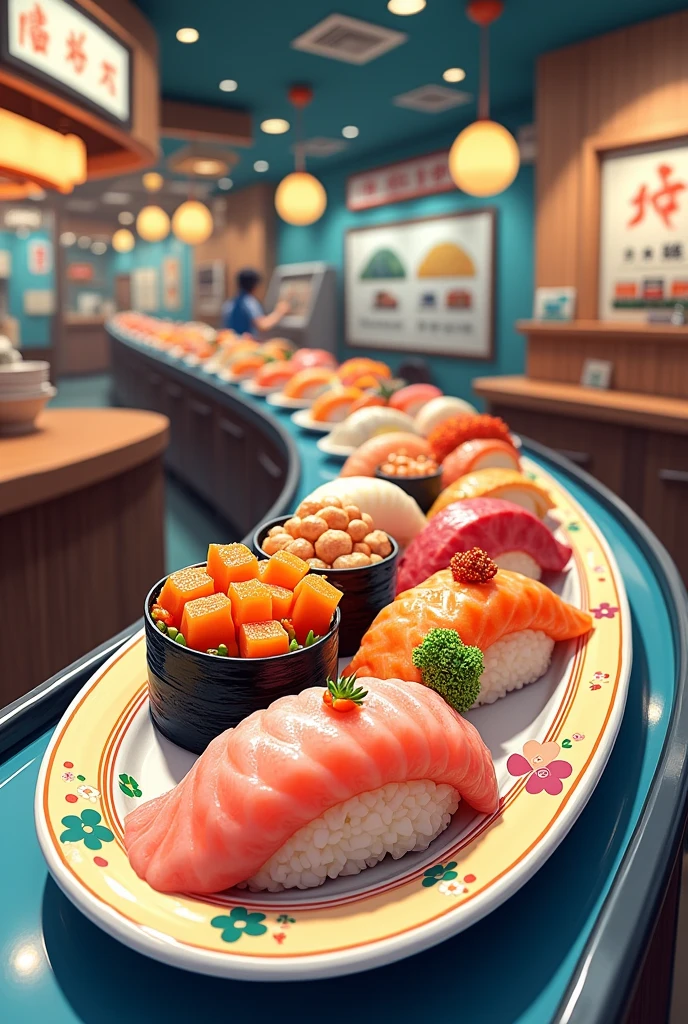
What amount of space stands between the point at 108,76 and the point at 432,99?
3557mm

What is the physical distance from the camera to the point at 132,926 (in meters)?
0.58

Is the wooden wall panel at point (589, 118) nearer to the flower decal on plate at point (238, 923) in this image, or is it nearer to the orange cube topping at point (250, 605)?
the orange cube topping at point (250, 605)

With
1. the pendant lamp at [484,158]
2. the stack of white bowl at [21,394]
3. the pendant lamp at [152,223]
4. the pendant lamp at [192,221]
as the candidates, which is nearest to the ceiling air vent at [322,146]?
the pendant lamp at [192,221]

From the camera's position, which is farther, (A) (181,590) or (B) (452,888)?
(A) (181,590)

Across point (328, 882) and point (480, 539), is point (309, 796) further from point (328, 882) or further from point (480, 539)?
point (480, 539)


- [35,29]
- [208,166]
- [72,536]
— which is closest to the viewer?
[72,536]

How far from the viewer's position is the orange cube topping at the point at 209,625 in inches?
31.8

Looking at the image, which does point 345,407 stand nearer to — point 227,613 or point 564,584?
point 564,584

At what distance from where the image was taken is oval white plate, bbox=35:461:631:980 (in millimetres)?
574

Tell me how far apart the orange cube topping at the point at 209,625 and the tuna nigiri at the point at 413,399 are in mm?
1810

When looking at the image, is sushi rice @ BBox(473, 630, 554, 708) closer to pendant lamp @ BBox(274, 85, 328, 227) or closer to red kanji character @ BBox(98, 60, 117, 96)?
red kanji character @ BBox(98, 60, 117, 96)

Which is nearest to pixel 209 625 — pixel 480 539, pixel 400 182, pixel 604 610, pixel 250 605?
pixel 250 605

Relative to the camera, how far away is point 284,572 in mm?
892

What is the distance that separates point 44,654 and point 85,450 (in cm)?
64
